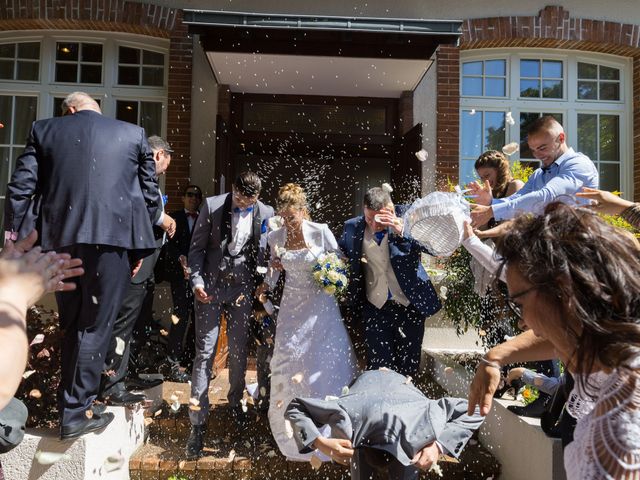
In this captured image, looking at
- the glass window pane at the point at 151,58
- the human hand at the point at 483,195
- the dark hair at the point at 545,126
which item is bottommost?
the human hand at the point at 483,195

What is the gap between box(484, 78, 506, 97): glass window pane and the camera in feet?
29.4

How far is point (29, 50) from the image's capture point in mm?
8570

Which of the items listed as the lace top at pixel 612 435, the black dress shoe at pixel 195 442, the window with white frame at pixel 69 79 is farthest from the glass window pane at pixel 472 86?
the lace top at pixel 612 435

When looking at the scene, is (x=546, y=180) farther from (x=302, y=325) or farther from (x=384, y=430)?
(x=384, y=430)

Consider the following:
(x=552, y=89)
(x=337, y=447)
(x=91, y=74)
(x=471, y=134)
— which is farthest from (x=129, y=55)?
(x=337, y=447)

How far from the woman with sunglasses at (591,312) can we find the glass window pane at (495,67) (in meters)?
8.15

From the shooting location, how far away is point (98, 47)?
8.63 metres

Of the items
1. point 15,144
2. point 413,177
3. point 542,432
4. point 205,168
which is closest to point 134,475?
point 542,432

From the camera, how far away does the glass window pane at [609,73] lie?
911cm

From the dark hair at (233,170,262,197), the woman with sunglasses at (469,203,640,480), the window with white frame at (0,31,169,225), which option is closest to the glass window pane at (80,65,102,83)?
the window with white frame at (0,31,169,225)

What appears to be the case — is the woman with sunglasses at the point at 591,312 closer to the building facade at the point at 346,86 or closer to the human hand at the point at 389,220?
the human hand at the point at 389,220

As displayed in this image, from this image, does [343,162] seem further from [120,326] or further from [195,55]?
[120,326]

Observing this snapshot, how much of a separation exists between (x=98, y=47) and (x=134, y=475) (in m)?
6.49

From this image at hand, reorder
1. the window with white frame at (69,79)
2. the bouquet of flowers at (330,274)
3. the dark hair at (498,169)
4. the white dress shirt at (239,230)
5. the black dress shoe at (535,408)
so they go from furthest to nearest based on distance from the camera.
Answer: the window with white frame at (69,79), the dark hair at (498,169), the white dress shirt at (239,230), the bouquet of flowers at (330,274), the black dress shoe at (535,408)
